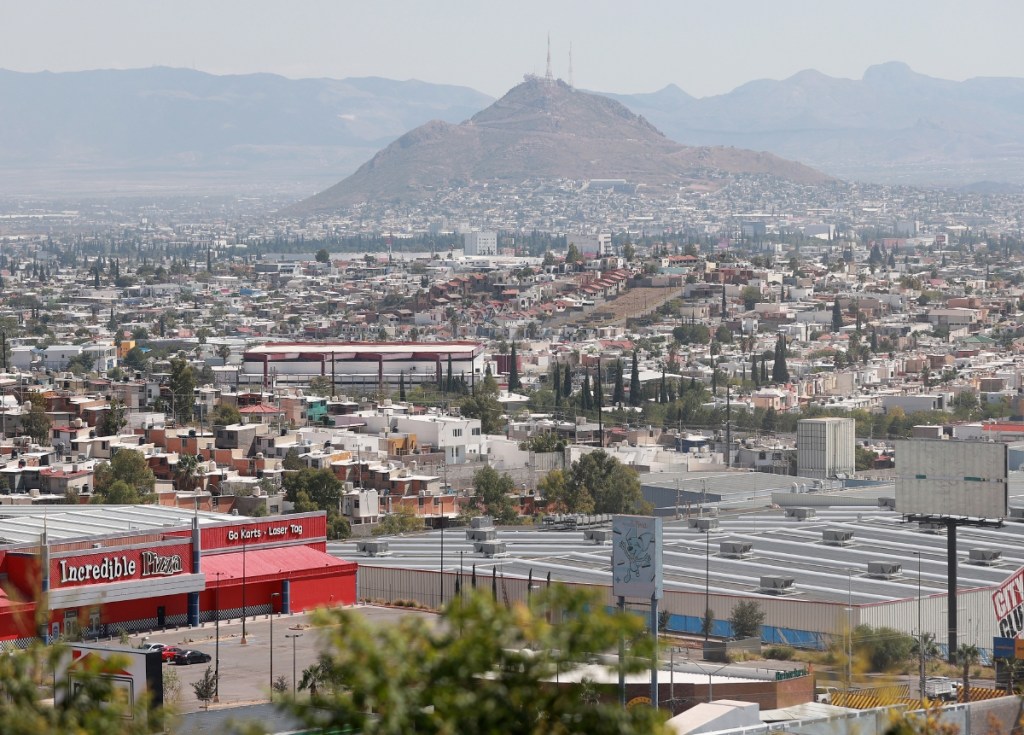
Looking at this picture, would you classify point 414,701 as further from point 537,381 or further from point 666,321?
point 666,321

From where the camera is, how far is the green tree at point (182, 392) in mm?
62969

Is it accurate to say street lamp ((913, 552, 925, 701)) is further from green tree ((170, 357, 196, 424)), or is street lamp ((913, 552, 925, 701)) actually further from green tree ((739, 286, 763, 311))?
green tree ((739, 286, 763, 311))

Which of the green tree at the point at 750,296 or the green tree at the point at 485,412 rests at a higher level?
the green tree at the point at 750,296

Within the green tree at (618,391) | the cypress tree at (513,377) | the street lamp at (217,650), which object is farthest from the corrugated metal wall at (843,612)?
the cypress tree at (513,377)

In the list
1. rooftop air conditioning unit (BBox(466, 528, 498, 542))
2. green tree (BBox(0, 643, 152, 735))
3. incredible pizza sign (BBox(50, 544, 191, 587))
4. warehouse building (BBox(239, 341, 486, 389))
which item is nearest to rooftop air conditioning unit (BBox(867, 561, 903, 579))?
rooftop air conditioning unit (BBox(466, 528, 498, 542))

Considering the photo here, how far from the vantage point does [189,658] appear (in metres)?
25.5

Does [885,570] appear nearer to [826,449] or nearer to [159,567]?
[159,567]

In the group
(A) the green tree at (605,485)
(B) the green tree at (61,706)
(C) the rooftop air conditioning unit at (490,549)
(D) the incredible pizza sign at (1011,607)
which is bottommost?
(A) the green tree at (605,485)

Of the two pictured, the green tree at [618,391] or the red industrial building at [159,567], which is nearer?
the red industrial building at [159,567]

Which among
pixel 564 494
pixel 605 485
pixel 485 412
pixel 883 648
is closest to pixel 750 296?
pixel 485 412

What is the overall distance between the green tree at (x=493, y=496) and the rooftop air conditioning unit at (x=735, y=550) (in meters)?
13.1

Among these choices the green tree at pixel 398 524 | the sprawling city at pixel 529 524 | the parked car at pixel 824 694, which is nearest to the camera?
the sprawling city at pixel 529 524

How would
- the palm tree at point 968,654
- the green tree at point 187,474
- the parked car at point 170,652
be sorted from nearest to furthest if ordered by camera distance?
the palm tree at point 968,654 → the parked car at point 170,652 → the green tree at point 187,474

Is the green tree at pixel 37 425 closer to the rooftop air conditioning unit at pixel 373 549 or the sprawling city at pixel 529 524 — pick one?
the sprawling city at pixel 529 524
